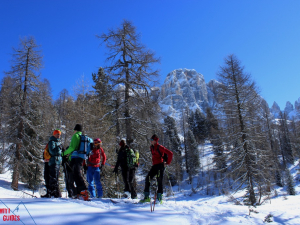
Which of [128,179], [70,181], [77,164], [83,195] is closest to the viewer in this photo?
[83,195]

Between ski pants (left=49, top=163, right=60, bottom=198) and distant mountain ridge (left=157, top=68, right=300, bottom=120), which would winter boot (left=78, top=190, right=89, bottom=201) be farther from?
distant mountain ridge (left=157, top=68, right=300, bottom=120)

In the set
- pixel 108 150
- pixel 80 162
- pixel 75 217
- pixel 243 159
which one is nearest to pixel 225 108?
pixel 243 159

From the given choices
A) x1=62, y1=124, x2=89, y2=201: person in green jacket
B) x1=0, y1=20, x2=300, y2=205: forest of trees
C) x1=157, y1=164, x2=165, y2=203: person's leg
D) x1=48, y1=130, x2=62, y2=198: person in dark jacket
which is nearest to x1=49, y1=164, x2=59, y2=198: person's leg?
x1=48, y1=130, x2=62, y2=198: person in dark jacket

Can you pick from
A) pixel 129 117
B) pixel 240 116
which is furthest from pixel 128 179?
pixel 240 116

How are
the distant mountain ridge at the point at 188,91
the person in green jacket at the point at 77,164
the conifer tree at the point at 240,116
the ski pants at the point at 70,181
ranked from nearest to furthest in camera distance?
the person in green jacket at the point at 77,164
the ski pants at the point at 70,181
the conifer tree at the point at 240,116
the distant mountain ridge at the point at 188,91

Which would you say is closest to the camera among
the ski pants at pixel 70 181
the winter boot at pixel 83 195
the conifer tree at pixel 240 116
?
the winter boot at pixel 83 195

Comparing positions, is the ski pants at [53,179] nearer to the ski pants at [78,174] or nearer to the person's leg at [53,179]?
the person's leg at [53,179]

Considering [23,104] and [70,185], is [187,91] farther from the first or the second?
[70,185]

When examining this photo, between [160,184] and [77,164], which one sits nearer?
[160,184]

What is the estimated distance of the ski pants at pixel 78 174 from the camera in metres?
4.95

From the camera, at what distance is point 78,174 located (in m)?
4.98

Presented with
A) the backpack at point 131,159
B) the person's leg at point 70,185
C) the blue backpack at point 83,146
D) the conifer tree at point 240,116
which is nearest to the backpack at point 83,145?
the blue backpack at point 83,146

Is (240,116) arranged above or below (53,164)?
above

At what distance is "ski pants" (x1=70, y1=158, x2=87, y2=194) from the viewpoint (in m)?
4.95
